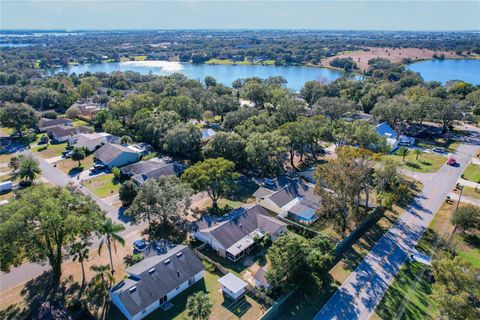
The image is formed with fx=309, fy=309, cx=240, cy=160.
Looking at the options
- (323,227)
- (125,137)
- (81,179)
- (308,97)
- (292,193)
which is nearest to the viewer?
(323,227)

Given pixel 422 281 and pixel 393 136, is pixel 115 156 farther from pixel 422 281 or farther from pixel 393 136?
pixel 393 136

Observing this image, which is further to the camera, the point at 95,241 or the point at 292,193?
the point at 292,193

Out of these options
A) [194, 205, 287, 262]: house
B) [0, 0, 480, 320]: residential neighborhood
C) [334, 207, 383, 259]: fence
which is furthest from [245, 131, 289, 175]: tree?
[334, 207, 383, 259]: fence

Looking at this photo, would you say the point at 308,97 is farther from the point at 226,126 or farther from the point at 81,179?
the point at 81,179

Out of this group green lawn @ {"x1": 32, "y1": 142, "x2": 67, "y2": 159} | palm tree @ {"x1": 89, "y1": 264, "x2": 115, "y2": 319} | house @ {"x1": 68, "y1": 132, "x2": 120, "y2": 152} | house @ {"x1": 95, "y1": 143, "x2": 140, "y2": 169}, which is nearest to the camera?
palm tree @ {"x1": 89, "y1": 264, "x2": 115, "y2": 319}

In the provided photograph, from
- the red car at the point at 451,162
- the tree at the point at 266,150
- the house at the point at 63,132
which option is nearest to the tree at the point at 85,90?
the house at the point at 63,132

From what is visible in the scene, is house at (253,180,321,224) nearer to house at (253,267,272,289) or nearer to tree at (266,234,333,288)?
tree at (266,234,333,288)

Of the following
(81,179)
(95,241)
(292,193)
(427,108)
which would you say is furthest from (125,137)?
(427,108)

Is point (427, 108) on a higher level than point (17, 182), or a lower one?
higher
